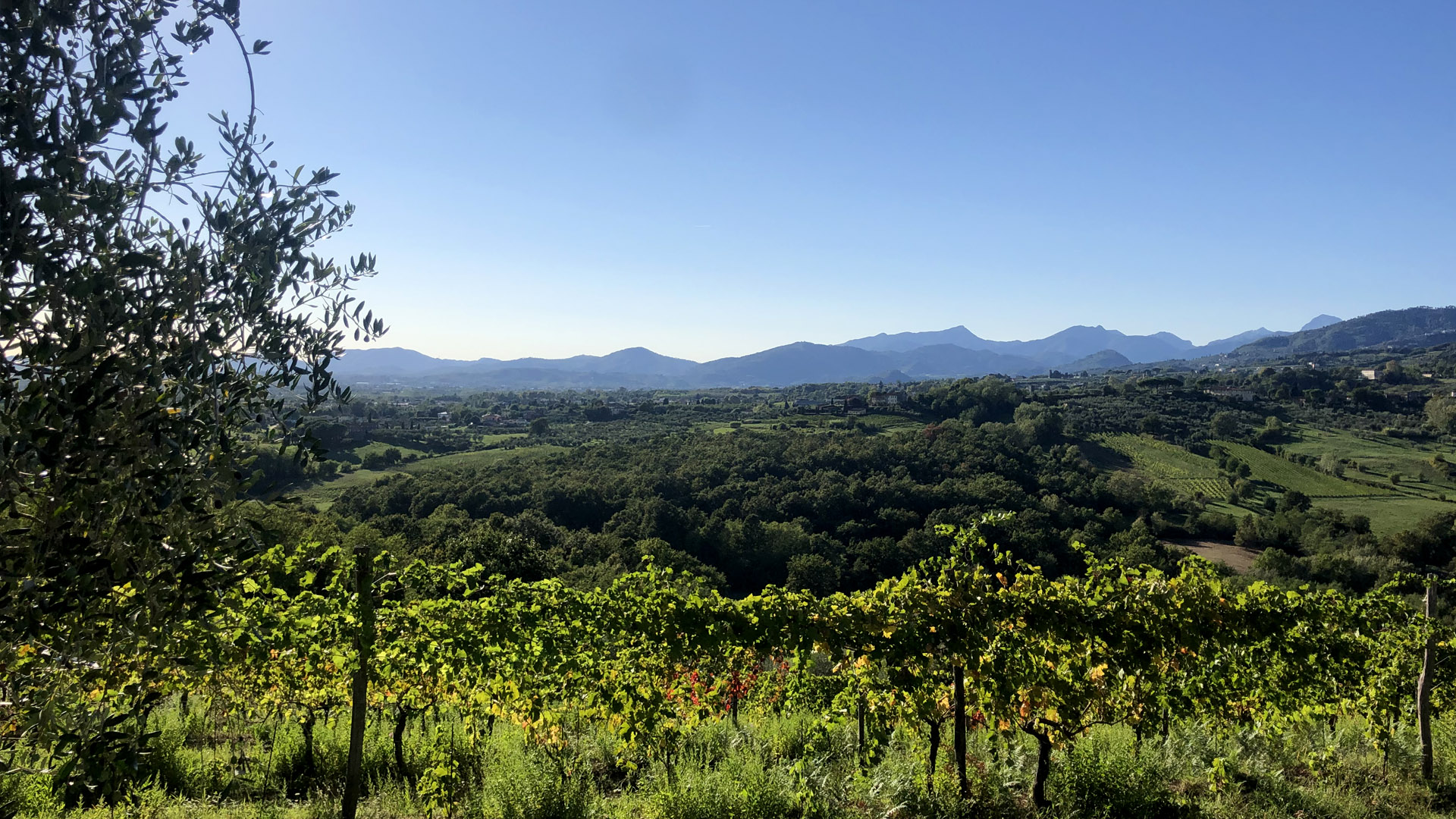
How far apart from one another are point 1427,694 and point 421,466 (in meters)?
64.7

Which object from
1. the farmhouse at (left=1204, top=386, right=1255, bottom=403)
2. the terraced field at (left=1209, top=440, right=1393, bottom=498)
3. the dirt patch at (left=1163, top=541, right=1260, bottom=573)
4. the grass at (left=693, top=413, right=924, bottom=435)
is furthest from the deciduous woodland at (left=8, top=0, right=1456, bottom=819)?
the farmhouse at (left=1204, top=386, right=1255, bottom=403)

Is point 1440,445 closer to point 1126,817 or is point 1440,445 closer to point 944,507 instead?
point 944,507

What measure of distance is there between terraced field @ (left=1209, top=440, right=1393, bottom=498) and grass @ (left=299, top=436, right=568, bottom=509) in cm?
7191

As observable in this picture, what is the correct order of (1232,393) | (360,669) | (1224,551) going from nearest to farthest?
(360,669)
(1224,551)
(1232,393)

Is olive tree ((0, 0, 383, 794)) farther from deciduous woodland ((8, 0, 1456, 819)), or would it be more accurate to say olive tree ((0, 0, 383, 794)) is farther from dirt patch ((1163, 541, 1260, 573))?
dirt patch ((1163, 541, 1260, 573))

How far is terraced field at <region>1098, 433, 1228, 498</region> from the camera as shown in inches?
2440

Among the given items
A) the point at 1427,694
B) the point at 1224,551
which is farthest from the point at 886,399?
the point at 1427,694

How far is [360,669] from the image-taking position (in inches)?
198

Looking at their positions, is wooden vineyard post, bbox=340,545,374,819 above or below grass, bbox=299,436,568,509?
above

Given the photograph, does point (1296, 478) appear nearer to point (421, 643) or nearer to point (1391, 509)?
point (1391, 509)

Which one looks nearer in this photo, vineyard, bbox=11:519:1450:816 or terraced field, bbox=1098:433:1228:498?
vineyard, bbox=11:519:1450:816

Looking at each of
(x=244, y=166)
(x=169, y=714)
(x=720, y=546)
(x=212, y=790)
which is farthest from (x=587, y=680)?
(x=720, y=546)

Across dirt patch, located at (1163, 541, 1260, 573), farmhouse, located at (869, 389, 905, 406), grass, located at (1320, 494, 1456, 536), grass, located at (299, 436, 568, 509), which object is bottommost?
dirt patch, located at (1163, 541, 1260, 573)

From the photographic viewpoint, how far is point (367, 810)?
5.34 meters
